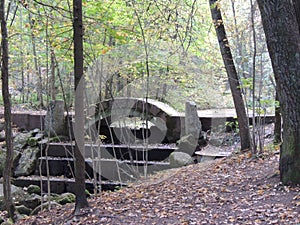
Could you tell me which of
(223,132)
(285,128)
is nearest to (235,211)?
(285,128)

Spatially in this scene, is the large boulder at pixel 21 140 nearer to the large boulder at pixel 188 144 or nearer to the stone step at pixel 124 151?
the stone step at pixel 124 151

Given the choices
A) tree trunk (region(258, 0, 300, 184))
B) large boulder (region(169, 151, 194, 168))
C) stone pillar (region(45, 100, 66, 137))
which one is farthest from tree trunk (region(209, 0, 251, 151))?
stone pillar (region(45, 100, 66, 137))

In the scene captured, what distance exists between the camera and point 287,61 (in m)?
3.44

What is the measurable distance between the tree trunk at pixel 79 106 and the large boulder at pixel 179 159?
356cm

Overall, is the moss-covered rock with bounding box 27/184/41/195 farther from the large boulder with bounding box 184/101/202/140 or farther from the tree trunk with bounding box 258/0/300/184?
the tree trunk with bounding box 258/0/300/184

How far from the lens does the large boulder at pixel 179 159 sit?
7.34 m

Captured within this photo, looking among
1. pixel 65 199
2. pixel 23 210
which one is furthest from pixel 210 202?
pixel 23 210

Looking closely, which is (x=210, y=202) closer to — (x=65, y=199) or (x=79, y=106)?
(x=79, y=106)

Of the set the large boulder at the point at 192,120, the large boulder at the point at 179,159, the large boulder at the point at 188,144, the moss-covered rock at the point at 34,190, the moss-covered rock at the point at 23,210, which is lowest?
the moss-covered rock at the point at 23,210

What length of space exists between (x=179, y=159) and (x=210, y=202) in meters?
3.64

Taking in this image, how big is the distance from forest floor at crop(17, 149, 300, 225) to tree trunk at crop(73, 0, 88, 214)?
0.26 metres

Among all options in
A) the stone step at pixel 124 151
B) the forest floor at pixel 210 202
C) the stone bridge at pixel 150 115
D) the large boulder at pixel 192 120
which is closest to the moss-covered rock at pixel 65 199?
the forest floor at pixel 210 202

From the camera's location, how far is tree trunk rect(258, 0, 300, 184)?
339 cm

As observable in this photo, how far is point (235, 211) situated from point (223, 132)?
17.1 ft
